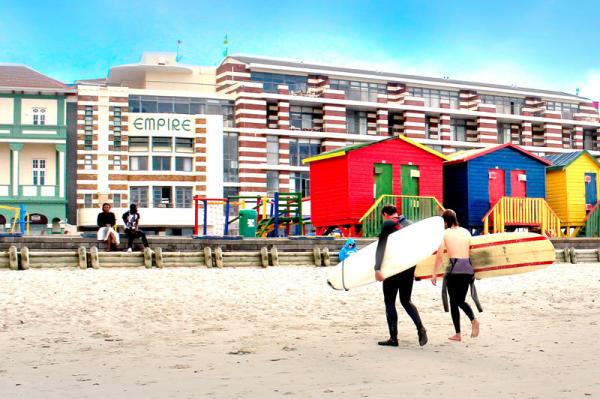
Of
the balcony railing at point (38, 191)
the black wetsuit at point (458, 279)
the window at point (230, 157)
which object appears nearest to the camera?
the black wetsuit at point (458, 279)

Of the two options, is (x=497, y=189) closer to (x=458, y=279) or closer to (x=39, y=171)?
(x=458, y=279)

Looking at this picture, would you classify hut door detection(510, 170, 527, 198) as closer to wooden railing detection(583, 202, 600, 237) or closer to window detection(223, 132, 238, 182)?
wooden railing detection(583, 202, 600, 237)

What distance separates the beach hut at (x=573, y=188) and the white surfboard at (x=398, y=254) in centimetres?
2535

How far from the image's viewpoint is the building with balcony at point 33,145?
5225 cm

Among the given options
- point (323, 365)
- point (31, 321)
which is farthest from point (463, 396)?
point (31, 321)

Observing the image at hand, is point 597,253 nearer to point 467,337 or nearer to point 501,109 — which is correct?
point 467,337

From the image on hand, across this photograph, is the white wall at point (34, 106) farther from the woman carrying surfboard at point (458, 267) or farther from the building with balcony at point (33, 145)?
the woman carrying surfboard at point (458, 267)

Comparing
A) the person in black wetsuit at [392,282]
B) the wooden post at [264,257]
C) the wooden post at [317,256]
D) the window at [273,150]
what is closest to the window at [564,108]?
the window at [273,150]

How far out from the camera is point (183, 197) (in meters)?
56.6

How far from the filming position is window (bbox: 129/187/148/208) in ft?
182

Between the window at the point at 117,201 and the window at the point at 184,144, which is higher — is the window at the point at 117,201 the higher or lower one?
the lower one

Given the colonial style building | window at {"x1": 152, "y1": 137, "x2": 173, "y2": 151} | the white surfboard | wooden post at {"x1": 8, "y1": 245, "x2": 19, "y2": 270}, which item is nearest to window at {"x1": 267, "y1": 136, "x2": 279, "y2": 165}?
the colonial style building

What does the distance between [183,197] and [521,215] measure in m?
29.5

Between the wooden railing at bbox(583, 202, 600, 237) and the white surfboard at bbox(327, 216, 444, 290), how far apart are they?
25.7 m
